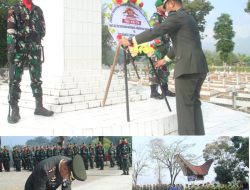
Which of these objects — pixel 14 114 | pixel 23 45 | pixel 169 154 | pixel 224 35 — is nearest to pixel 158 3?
pixel 224 35

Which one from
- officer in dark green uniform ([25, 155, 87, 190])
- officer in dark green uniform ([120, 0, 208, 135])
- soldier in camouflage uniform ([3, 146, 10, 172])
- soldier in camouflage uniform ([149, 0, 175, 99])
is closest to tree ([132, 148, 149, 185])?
officer in dark green uniform ([120, 0, 208, 135])

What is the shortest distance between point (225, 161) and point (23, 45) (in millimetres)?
1999

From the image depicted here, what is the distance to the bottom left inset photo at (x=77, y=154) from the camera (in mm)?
3439

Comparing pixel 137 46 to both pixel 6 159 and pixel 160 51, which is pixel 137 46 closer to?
pixel 160 51

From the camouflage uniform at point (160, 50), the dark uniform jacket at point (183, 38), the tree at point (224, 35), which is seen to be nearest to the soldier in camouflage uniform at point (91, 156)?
the dark uniform jacket at point (183, 38)

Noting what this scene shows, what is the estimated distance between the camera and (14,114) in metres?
3.72

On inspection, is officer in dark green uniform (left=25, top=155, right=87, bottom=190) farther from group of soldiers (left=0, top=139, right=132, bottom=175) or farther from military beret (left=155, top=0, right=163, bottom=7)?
military beret (left=155, top=0, right=163, bottom=7)

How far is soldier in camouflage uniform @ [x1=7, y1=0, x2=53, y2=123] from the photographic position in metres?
3.62

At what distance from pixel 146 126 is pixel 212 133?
1.92 ft

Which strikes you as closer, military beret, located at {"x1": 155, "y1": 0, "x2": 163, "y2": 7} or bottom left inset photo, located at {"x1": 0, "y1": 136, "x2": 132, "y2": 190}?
bottom left inset photo, located at {"x1": 0, "y1": 136, "x2": 132, "y2": 190}

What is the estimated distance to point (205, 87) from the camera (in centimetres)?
471

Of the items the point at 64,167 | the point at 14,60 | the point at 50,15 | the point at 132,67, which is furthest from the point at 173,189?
the point at 50,15

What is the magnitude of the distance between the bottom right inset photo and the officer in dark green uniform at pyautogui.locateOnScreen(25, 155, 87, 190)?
73 centimetres

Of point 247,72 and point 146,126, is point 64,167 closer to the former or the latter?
point 146,126
